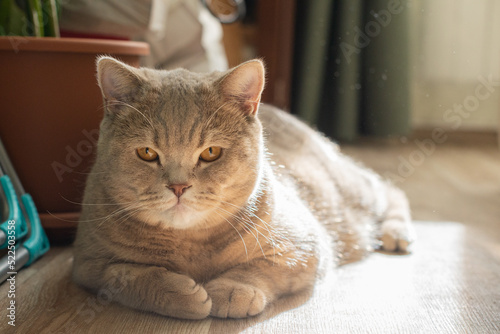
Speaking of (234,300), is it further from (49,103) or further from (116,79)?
(49,103)

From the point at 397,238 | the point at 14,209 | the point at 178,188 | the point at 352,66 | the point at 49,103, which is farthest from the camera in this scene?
the point at 352,66

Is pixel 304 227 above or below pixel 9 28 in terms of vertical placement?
below

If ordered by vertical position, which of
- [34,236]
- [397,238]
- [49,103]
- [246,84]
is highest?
[246,84]

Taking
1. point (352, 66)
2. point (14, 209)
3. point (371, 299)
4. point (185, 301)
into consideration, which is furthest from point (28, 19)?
point (352, 66)

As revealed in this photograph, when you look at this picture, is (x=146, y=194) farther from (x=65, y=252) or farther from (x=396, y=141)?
(x=396, y=141)

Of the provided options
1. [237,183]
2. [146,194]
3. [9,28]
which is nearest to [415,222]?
[237,183]

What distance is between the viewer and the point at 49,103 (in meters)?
1.50

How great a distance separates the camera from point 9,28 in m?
1.56

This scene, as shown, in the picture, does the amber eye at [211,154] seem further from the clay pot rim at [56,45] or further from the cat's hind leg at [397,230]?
the cat's hind leg at [397,230]

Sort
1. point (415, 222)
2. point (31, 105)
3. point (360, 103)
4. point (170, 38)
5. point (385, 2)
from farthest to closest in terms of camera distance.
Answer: point (360, 103) → point (385, 2) → point (170, 38) → point (415, 222) → point (31, 105)

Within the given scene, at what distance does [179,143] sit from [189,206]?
0.44ft

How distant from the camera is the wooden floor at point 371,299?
3.63 feet

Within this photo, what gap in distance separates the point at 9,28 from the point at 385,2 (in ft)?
6.99

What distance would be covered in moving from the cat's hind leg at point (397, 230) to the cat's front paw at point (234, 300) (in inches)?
24.7
